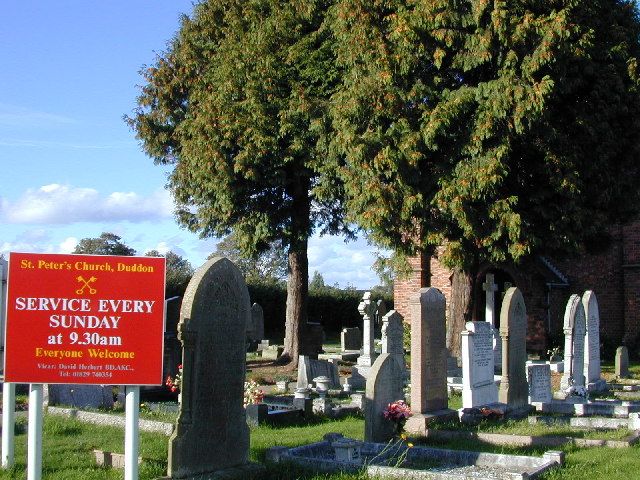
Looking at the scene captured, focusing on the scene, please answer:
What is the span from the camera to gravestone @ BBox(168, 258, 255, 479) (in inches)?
312

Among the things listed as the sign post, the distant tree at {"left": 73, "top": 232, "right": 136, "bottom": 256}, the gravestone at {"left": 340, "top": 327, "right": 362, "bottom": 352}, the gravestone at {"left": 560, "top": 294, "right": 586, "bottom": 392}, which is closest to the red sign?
the sign post

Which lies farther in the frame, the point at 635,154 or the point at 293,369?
the point at 293,369

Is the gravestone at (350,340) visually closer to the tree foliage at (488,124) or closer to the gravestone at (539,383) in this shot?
the tree foliage at (488,124)

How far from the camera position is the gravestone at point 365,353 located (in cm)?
1902

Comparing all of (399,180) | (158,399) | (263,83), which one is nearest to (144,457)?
(158,399)

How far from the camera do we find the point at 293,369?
74.1 ft

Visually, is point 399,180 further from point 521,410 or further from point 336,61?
point 521,410

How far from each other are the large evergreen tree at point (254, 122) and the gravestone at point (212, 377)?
13.3m

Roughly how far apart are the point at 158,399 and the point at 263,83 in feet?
35.9

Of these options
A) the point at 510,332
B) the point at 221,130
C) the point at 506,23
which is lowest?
the point at 510,332

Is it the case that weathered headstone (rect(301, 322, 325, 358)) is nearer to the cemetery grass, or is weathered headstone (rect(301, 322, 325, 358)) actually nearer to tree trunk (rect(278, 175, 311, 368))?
tree trunk (rect(278, 175, 311, 368))

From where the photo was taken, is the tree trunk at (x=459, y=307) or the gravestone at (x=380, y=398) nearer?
the gravestone at (x=380, y=398)

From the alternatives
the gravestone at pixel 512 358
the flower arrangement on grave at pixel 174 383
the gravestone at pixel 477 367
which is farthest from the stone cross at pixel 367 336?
the flower arrangement on grave at pixel 174 383

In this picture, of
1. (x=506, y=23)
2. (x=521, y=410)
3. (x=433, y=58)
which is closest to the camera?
(x=521, y=410)
